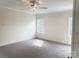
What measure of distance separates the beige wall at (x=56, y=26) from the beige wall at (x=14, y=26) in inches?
51.3

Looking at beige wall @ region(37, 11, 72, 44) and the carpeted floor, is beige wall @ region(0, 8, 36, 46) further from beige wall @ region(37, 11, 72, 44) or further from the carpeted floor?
beige wall @ region(37, 11, 72, 44)

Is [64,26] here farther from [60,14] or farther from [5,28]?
[5,28]

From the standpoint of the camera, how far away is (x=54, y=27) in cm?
618

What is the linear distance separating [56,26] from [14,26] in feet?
10.3

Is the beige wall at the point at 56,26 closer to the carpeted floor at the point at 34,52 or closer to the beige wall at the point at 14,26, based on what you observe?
the beige wall at the point at 14,26

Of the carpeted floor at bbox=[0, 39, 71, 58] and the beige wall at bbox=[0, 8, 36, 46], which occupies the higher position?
the beige wall at bbox=[0, 8, 36, 46]

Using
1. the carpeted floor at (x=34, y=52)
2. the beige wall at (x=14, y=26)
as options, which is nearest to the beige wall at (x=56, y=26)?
the beige wall at (x=14, y=26)

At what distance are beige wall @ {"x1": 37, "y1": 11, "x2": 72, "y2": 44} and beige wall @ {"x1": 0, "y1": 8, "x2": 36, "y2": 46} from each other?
1.30 metres

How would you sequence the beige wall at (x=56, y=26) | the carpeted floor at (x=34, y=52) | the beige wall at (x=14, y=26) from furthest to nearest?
the beige wall at (x=56, y=26) < the beige wall at (x=14, y=26) < the carpeted floor at (x=34, y=52)

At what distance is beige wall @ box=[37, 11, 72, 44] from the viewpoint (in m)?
5.45

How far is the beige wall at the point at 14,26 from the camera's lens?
4.68 m

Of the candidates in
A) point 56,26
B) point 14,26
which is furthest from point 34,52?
point 56,26

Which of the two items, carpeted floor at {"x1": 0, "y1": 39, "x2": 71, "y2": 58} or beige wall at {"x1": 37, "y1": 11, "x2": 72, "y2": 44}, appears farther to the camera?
beige wall at {"x1": 37, "y1": 11, "x2": 72, "y2": 44}

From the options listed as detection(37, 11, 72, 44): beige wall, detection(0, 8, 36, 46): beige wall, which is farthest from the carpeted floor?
detection(37, 11, 72, 44): beige wall
